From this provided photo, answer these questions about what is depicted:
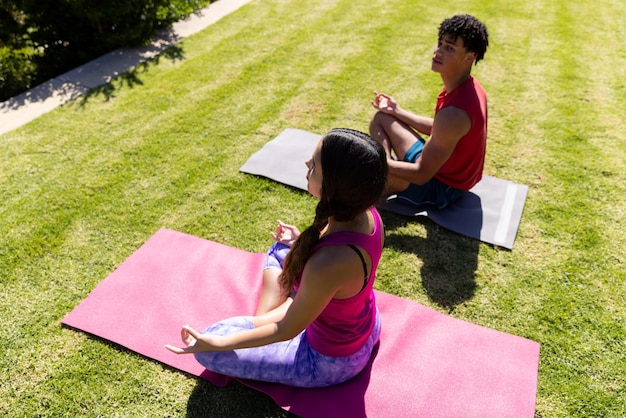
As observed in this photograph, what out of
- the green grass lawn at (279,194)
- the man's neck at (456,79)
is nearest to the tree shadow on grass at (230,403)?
the green grass lawn at (279,194)

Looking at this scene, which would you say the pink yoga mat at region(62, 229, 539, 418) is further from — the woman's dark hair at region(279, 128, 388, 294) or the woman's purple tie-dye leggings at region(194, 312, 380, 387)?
the woman's dark hair at region(279, 128, 388, 294)

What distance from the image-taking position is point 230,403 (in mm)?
2775

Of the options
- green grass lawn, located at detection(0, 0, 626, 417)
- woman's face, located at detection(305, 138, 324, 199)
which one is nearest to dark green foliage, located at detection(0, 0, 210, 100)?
green grass lawn, located at detection(0, 0, 626, 417)

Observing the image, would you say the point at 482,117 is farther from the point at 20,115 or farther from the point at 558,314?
the point at 20,115

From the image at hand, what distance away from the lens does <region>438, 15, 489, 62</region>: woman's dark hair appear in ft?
11.4

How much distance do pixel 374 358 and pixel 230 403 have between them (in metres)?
0.90

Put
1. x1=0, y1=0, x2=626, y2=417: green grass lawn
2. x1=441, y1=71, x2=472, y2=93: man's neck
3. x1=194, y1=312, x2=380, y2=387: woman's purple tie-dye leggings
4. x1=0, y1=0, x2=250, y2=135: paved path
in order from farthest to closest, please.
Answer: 1. x1=0, y1=0, x2=250, y2=135: paved path
2. x1=441, y1=71, x2=472, y2=93: man's neck
3. x1=0, y1=0, x2=626, y2=417: green grass lawn
4. x1=194, y1=312, x2=380, y2=387: woman's purple tie-dye leggings

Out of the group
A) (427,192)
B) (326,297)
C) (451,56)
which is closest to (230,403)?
(326,297)

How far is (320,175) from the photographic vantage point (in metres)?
2.13

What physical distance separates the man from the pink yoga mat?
1.10 metres

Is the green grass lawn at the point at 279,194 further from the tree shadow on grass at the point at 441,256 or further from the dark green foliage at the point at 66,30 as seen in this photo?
the dark green foliage at the point at 66,30

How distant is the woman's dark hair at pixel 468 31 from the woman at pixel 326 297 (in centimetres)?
180

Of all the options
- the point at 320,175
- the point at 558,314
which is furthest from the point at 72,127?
the point at 558,314

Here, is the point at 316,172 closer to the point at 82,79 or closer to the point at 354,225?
the point at 354,225
